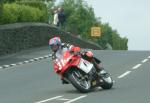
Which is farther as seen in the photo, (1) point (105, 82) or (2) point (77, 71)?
(1) point (105, 82)

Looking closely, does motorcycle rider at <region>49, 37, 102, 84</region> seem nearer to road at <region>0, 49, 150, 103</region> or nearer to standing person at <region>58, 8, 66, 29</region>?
road at <region>0, 49, 150, 103</region>

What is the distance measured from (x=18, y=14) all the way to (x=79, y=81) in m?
22.7

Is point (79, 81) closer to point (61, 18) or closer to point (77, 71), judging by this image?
point (77, 71)

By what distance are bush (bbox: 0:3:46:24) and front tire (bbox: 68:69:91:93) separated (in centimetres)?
2039

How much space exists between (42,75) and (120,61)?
6012mm

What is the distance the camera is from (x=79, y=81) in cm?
1812

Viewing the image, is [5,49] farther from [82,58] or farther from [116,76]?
[82,58]

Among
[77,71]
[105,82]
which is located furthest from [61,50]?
[105,82]

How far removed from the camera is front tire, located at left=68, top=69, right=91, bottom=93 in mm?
17984

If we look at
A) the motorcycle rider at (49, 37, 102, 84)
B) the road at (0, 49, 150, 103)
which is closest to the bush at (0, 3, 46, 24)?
the road at (0, 49, 150, 103)

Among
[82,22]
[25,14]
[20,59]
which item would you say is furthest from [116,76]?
[82,22]

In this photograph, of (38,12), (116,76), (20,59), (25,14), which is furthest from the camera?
(38,12)

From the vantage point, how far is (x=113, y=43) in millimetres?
152250

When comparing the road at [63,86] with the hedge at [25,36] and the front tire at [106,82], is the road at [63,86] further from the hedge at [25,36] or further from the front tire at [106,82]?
the hedge at [25,36]
